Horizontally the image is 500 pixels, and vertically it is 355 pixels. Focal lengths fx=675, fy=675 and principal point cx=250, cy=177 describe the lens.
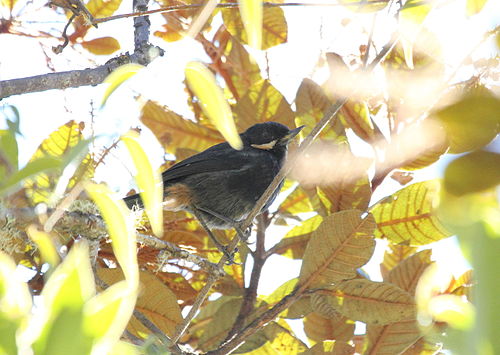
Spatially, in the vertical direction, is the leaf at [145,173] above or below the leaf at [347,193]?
below

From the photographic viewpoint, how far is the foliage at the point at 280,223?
0.40m

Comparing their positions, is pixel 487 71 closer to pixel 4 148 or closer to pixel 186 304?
pixel 4 148

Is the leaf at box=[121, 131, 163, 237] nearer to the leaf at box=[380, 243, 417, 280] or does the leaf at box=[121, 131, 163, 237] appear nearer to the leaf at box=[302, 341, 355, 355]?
the leaf at box=[302, 341, 355, 355]

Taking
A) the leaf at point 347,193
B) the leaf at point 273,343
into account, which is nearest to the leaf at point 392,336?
the leaf at point 273,343

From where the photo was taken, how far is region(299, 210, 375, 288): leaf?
2121 millimetres

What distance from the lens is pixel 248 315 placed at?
8.61 feet

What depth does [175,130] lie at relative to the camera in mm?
2924

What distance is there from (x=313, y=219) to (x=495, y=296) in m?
2.37

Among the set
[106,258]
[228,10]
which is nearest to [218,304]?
[106,258]

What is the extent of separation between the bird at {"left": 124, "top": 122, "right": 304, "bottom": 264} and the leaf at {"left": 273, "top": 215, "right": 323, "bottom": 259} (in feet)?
3.52

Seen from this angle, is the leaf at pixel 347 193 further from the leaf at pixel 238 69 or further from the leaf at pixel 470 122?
the leaf at pixel 470 122

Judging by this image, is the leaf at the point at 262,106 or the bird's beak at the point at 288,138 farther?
the bird's beak at the point at 288,138

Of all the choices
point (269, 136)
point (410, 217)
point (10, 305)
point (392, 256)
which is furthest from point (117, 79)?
point (269, 136)

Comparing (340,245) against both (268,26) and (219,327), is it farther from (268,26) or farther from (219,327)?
(268,26)
